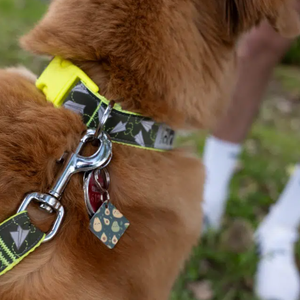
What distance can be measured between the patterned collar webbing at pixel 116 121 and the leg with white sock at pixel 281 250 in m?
1.22

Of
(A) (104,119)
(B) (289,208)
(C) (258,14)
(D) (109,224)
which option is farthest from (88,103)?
(B) (289,208)

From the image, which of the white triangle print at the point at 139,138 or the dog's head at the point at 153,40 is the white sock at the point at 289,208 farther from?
the white triangle print at the point at 139,138

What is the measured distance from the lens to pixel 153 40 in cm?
108

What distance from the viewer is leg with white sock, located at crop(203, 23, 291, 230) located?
1.95 metres

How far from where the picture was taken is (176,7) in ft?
3.57

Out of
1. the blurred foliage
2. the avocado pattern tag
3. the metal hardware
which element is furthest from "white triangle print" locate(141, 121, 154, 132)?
the blurred foliage

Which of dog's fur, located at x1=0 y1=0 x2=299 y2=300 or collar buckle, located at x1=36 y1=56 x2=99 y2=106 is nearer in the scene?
dog's fur, located at x1=0 y1=0 x2=299 y2=300

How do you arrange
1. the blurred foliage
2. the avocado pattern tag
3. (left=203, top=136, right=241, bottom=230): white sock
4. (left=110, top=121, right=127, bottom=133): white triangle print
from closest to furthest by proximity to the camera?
the avocado pattern tag < (left=110, top=121, right=127, bottom=133): white triangle print < (left=203, top=136, right=241, bottom=230): white sock < the blurred foliage

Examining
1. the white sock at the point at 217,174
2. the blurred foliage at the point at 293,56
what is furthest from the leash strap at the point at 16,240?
the blurred foliage at the point at 293,56

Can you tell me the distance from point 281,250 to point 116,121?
4.76 ft

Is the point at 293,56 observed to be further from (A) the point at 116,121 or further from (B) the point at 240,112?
(A) the point at 116,121

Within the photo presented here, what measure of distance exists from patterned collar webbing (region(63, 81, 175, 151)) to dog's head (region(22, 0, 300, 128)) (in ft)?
0.15

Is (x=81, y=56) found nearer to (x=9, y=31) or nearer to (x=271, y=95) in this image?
(x=271, y=95)

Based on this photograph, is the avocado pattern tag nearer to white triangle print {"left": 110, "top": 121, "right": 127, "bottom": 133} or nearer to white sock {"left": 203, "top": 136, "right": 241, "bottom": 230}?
white triangle print {"left": 110, "top": 121, "right": 127, "bottom": 133}
